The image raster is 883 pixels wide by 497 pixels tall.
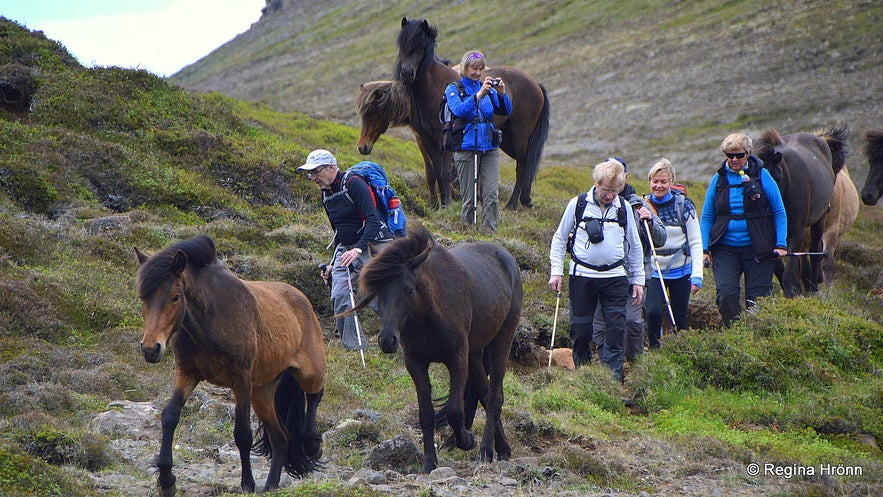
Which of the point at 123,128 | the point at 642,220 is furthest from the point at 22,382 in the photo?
the point at 123,128

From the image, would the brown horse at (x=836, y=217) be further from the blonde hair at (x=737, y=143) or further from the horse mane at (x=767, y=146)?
the blonde hair at (x=737, y=143)

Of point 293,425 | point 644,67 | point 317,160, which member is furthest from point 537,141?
point 644,67

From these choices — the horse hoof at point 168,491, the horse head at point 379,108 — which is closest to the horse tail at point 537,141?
the horse head at point 379,108

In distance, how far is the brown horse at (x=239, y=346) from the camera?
19.4 feet

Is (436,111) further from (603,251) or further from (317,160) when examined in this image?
(317,160)

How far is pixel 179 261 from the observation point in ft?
19.6

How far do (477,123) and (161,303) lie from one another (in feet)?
27.4

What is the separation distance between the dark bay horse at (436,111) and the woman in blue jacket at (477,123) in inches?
35.6

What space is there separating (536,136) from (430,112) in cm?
298

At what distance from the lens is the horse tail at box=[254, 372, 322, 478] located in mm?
7062

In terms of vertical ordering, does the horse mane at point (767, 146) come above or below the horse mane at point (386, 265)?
above

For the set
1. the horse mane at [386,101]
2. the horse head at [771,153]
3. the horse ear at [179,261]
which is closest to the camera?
the horse ear at [179,261]

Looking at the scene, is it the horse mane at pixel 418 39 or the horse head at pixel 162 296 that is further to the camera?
the horse mane at pixel 418 39

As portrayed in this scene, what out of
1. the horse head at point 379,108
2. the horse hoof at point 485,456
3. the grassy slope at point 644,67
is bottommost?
the horse hoof at point 485,456
